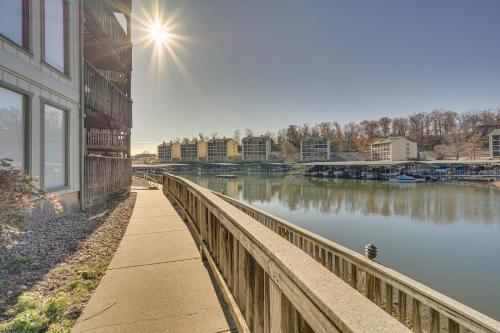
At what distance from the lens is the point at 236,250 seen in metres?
2.20

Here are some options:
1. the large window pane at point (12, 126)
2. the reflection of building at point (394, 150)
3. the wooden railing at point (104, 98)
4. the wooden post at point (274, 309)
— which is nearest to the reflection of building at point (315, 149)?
the reflection of building at point (394, 150)

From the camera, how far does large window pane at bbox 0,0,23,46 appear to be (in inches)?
199

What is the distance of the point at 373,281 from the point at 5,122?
763cm

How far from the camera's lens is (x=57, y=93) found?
6699 millimetres

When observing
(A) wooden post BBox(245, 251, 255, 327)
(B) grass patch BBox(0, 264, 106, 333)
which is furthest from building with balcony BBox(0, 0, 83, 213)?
(A) wooden post BBox(245, 251, 255, 327)

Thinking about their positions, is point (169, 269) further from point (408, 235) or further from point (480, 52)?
point (480, 52)

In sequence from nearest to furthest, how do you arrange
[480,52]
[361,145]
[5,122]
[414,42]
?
[5,122] < [414,42] < [480,52] < [361,145]

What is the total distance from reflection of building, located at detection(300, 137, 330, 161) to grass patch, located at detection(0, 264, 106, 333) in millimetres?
74648

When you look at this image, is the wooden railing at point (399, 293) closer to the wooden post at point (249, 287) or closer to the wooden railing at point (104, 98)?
the wooden post at point (249, 287)

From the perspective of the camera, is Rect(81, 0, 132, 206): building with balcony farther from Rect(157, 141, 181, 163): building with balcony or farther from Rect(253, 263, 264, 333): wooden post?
Rect(157, 141, 181, 163): building with balcony

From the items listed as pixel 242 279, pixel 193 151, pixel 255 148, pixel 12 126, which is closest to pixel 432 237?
pixel 242 279

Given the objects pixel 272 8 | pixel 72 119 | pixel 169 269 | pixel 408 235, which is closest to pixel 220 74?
pixel 272 8

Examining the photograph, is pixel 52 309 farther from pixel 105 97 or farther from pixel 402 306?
pixel 105 97

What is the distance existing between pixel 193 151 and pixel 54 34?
7861 centimetres
